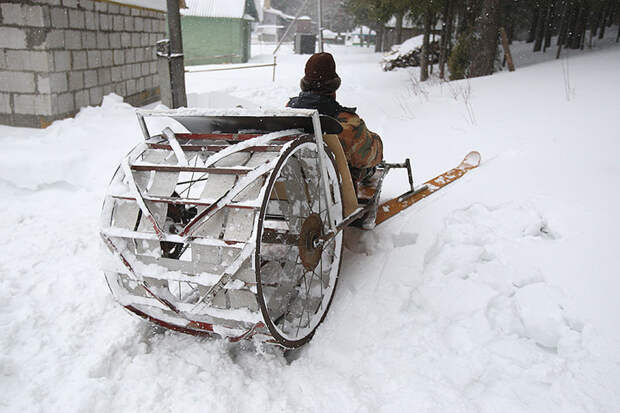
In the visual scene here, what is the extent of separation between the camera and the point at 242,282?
6.49ft

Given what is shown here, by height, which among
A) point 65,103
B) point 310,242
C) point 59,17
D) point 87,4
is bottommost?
point 310,242

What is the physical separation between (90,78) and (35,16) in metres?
1.46

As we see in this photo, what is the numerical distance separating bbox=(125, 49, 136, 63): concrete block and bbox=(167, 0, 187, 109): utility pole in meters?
1.51

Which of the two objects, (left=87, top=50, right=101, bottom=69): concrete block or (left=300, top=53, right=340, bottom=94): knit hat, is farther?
(left=87, top=50, right=101, bottom=69): concrete block

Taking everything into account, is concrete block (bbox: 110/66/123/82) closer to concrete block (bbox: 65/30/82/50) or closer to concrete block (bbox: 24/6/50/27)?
concrete block (bbox: 65/30/82/50)

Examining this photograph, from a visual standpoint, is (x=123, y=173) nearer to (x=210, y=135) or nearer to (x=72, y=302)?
(x=210, y=135)

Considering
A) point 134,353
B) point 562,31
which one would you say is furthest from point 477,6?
point 134,353

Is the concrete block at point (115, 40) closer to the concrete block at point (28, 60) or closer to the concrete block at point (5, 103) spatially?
the concrete block at point (28, 60)

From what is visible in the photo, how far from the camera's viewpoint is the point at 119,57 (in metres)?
8.77

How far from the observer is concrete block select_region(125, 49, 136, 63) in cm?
910

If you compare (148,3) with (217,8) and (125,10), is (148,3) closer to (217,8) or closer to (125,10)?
(125,10)

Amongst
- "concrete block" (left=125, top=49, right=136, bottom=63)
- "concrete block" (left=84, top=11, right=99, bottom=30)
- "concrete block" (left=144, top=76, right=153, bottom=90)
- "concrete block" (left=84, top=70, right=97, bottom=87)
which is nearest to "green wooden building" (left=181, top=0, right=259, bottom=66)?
"concrete block" (left=144, top=76, right=153, bottom=90)

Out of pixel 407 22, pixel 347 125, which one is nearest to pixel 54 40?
pixel 347 125

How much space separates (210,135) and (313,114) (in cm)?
64
